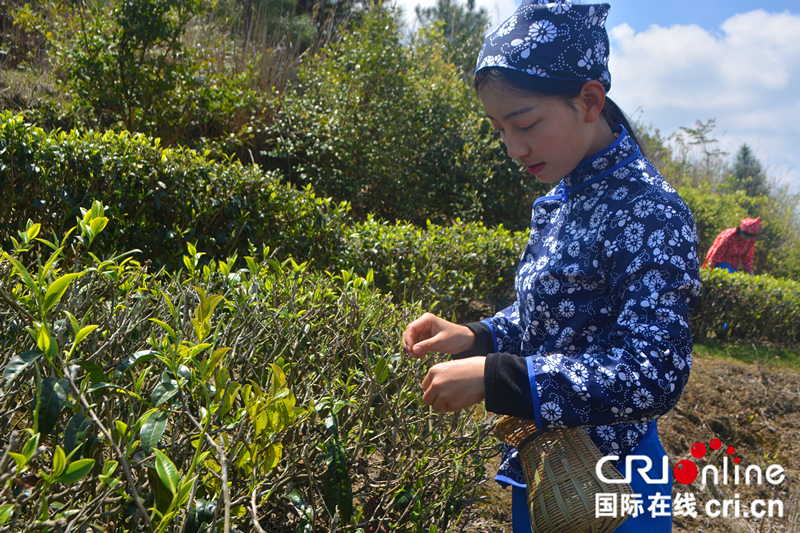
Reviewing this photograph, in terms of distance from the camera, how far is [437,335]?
1485 mm

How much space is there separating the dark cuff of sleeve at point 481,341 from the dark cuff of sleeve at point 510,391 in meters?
0.48

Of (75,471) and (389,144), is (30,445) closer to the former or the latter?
(75,471)

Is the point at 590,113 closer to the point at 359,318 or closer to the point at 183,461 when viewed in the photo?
the point at 359,318

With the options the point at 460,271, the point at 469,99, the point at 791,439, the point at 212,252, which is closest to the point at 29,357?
the point at 212,252

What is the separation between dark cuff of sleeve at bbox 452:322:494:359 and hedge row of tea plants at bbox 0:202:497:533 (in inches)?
7.8

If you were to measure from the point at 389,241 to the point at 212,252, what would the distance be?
4.11ft

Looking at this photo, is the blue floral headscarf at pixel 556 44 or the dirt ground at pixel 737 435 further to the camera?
the dirt ground at pixel 737 435

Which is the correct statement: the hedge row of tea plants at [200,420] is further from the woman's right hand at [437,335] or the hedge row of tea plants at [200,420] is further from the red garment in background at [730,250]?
the red garment in background at [730,250]

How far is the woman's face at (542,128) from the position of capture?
1.34 m

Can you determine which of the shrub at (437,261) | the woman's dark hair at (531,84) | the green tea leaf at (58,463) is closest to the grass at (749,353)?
the shrub at (437,261)

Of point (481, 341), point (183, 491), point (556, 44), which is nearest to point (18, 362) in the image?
point (183, 491)

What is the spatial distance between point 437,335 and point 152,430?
34.2 inches

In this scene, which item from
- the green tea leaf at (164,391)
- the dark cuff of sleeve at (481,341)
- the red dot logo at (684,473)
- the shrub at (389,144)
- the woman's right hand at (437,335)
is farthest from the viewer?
the shrub at (389,144)

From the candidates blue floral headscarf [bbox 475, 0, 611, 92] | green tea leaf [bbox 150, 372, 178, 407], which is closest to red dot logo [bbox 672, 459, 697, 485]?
blue floral headscarf [bbox 475, 0, 611, 92]
